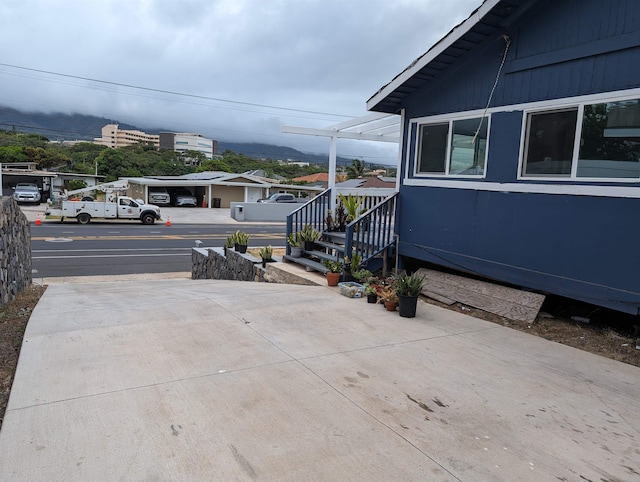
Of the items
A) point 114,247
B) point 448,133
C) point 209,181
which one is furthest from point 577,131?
point 209,181

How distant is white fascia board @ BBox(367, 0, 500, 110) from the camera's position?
5875mm

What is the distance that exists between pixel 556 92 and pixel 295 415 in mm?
4995

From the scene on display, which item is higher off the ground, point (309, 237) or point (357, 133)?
point (357, 133)

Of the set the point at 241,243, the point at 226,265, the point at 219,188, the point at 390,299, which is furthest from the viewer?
the point at 219,188

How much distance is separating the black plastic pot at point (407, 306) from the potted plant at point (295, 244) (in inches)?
149

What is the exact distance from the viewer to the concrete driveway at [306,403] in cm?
262

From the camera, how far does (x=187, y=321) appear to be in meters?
5.29

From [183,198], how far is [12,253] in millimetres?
38240

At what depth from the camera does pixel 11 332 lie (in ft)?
15.8

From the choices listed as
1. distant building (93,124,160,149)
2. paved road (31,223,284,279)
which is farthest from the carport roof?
distant building (93,124,160,149)

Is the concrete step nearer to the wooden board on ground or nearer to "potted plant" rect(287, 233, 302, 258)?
"potted plant" rect(287, 233, 302, 258)

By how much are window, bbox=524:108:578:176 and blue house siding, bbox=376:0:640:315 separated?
81mm

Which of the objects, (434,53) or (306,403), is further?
(434,53)

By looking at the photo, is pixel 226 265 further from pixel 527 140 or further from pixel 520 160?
pixel 527 140
